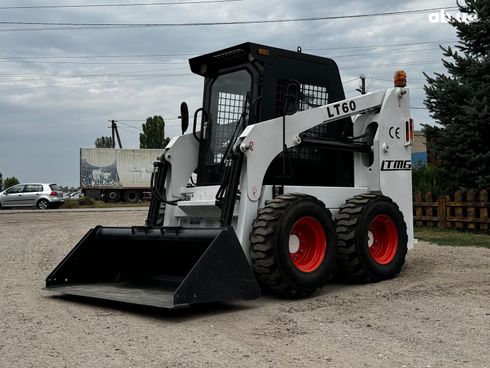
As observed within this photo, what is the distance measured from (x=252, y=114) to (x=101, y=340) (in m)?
3.56

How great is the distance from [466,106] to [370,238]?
22.5 ft

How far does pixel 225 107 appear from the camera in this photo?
8.38 meters

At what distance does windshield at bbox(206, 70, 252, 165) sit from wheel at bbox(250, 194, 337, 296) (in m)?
1.59

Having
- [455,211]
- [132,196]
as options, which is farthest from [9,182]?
[455,211]

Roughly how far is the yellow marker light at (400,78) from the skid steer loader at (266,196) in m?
0.01

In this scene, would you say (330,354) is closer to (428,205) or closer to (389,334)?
(389,334)

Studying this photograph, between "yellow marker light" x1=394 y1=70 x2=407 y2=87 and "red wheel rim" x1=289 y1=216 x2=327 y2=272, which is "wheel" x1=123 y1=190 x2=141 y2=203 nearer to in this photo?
"yellow marker light" x1=394 y1=70 x2=407 y2=87

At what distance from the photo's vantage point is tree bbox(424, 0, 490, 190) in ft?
44.9

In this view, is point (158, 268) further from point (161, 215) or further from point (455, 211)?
point (455, 211)

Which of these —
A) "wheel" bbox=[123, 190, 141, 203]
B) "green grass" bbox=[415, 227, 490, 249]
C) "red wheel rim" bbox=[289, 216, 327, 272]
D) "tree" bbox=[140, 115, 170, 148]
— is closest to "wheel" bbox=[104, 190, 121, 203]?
"wheel" bbox=[123, 190, 141, 203]

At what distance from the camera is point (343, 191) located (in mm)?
8203

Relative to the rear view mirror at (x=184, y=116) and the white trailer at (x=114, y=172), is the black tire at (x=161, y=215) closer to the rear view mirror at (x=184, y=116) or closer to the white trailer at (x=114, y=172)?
Answer: the rear view mirror at (x=184, y=116)

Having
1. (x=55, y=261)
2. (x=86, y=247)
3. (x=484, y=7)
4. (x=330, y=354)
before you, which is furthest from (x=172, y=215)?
(x=484, y=7)

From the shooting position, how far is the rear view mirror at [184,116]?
28.1 ft
